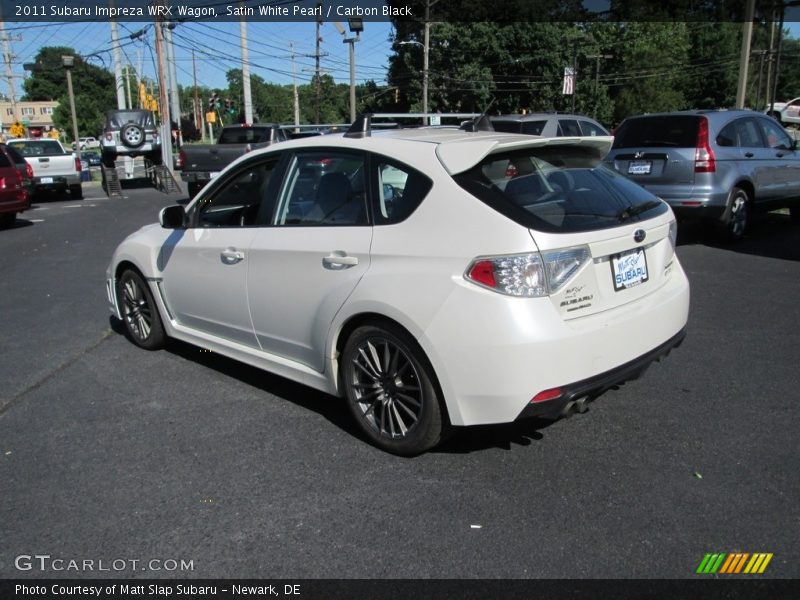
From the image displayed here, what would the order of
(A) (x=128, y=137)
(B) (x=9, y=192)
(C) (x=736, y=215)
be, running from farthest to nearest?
1. (A) (x=128, y=137)
2. (B) (x=9, y=192)
3. (C) (x=736, y=215)

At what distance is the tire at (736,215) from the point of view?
30.2 ft

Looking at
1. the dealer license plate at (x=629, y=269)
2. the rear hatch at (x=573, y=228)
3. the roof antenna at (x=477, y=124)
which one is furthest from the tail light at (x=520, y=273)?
the roof antenna at (x=477, y=124)

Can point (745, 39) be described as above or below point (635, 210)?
above

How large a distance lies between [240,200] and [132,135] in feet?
72.1

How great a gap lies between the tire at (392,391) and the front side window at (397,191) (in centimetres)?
58

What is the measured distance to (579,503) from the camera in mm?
3180

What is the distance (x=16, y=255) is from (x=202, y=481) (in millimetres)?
8846

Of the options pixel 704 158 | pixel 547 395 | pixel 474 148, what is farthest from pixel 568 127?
pixel 547 395

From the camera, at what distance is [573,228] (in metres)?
3.34

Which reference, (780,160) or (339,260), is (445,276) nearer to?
(339,260)

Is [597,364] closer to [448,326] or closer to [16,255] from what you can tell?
[448,326]

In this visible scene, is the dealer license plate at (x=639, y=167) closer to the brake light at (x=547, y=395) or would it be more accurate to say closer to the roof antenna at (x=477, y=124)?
the roof antenna at (x=477, y=124)

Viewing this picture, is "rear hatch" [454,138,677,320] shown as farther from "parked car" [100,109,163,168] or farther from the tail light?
"parked car" [100,109,163,168]
